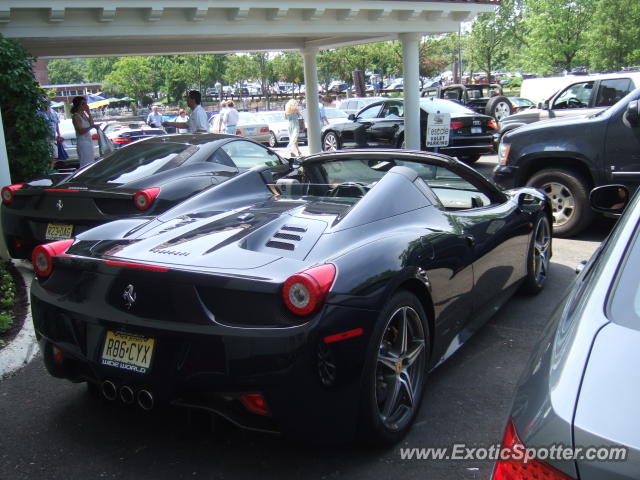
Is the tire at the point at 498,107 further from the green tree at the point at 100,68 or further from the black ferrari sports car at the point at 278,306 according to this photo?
the green tree at the point at 100,68

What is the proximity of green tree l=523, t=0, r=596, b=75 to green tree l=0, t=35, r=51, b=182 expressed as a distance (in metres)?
34.5

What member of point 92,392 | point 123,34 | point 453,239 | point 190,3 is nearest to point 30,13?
point 123,34

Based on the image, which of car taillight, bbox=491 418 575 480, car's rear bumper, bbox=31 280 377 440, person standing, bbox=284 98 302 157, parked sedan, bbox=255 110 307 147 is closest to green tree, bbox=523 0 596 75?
parked sedan, bbox=255 110 307 147

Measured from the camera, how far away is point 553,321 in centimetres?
206

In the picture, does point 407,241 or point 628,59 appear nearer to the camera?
point 407,241

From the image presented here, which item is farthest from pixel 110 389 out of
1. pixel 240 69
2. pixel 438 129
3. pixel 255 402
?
pixel 240 69

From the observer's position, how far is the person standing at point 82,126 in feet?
36.5

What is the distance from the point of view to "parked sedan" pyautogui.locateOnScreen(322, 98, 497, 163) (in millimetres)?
14836

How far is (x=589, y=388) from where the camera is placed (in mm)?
1430

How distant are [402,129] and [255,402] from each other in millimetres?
13536

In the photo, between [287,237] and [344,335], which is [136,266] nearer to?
[287,237]

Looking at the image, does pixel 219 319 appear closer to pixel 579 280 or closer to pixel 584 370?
pixel 579 280

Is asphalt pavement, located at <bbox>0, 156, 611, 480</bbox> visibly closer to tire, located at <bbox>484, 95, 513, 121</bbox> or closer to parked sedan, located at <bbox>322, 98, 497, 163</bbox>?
parked sedan, located at <bbox>322, 98, 497, 163</bbox>

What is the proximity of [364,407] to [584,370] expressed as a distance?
147 cm
